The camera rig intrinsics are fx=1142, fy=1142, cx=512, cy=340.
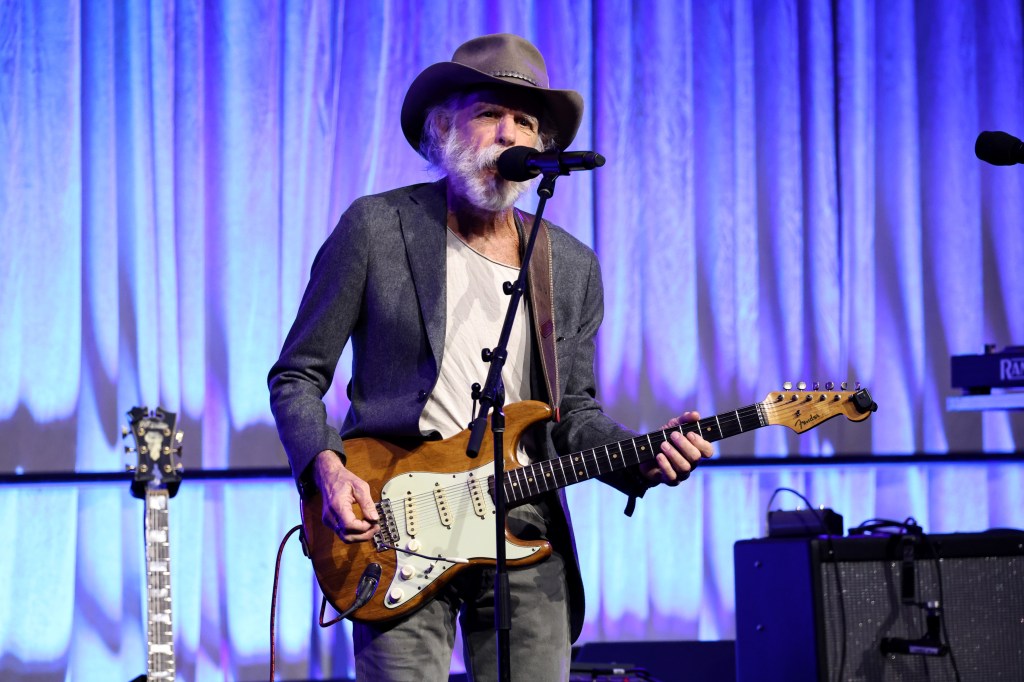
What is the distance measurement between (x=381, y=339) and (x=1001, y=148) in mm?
1403

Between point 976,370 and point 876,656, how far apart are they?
133 cm

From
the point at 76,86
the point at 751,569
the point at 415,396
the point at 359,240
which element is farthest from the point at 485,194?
the point at 76,86

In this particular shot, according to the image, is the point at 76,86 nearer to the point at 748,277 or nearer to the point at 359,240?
the point at 359,240

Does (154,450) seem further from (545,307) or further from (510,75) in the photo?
(510,75)

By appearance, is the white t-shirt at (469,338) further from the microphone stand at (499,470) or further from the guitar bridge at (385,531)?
the microphone stand at (499,470)

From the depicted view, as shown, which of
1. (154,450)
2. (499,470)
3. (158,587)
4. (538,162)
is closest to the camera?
(499,470)

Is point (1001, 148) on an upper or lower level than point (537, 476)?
upper

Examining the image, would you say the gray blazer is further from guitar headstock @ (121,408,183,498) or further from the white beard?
guitar headstock @ (121,408,183,498)

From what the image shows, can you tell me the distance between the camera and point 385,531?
8.09 feet

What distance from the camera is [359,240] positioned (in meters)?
2.61

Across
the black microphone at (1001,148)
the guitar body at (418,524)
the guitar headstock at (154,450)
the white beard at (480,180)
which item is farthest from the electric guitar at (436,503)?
the guitar headstock at (154,450)

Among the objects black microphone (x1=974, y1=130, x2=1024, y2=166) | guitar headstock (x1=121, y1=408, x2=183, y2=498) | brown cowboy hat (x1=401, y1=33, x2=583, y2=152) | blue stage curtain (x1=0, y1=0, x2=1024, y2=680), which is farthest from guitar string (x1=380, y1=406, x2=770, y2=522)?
blue stage curtain (x1=0, y1=0, x2=1024, y2=680)

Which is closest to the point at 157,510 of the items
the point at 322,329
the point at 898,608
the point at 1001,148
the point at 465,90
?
the point at 322,329

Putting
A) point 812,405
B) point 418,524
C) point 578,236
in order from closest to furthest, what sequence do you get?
point 418,524 → point 812,405 → point 578,236
